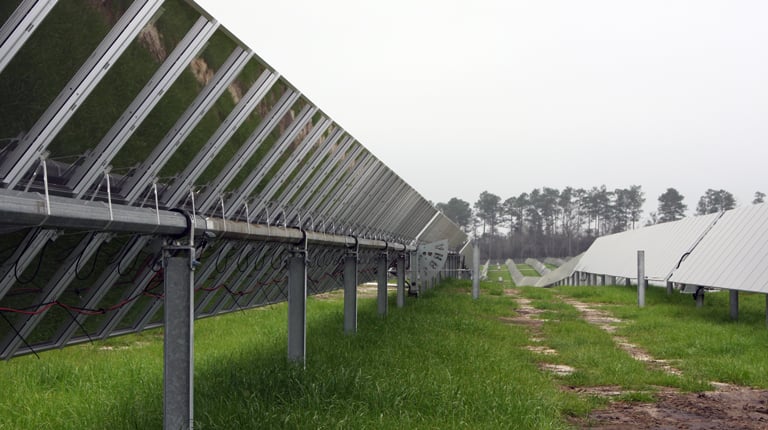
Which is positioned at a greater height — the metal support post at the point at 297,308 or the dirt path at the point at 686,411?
the metal support post at the point at 297,308

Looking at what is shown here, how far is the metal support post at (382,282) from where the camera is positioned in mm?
16555

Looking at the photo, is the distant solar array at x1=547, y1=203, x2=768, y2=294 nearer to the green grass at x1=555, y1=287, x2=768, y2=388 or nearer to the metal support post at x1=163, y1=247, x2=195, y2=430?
the green grass at x1=555, y1=287, x2=768, y2=388

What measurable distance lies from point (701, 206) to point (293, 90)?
133047mm

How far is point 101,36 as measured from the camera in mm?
4977

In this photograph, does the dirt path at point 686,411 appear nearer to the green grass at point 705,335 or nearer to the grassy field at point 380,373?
the grassy field at point 380,373

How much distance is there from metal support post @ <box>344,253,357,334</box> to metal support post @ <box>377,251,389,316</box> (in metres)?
3.48

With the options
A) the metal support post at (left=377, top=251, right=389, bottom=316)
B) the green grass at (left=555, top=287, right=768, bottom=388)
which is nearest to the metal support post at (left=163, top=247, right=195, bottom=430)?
the green grass at (left=555, top=287, right=768, bottom=388)

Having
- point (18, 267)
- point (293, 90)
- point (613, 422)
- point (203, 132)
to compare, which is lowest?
point (613, 422)

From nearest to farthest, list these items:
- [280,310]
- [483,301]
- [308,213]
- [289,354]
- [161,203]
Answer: [161,203] → [289,354] → [308,213] → [280,310] → [483,301]

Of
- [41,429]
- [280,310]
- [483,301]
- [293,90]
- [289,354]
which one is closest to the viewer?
[41,429]

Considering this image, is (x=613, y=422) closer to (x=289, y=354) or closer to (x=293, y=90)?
(x=289, y=354)

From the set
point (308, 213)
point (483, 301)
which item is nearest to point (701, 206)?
point (483, 301)

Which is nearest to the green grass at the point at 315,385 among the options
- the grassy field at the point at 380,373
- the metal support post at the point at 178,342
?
the grassy field at the point at 380,373

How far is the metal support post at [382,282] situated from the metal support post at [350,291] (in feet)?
11.4
